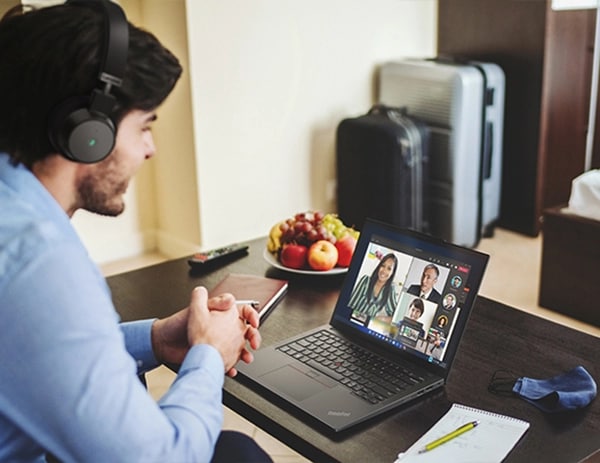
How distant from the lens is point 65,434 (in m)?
0.90

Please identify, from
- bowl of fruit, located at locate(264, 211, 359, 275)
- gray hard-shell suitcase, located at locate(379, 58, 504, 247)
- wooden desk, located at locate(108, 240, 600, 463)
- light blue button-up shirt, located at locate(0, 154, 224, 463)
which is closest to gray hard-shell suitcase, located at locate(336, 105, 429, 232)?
gray hard-shell suitcase, located at locate(379, 58, 504, 247)

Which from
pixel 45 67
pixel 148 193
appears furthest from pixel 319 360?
pixel 148 193

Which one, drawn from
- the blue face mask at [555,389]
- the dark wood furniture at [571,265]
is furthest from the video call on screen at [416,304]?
the dark wood furniture at [571,265]

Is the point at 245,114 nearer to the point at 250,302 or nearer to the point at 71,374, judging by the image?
the point at 250,302

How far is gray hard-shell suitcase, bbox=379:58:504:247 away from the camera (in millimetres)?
3680

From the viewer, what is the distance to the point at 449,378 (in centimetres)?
131

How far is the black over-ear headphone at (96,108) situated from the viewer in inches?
38.8

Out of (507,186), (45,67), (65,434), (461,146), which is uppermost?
(45,67)

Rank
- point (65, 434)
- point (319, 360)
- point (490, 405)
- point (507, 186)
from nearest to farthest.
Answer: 1. point (65, 434)
2. point (490, 405)
3. point (319, 360)
4. point (507, 186)

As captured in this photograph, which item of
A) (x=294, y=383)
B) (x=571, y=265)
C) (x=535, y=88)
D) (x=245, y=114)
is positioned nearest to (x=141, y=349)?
(x=294, y=383)

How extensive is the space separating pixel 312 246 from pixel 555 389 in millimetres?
738

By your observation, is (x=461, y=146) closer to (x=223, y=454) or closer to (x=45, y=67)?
(x=223, y=454)

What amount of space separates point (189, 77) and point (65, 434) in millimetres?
2624

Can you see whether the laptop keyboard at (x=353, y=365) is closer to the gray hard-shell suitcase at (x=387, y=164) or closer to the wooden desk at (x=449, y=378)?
the wooden desk at (x=449, y=378)
